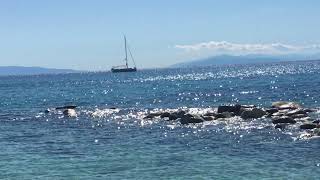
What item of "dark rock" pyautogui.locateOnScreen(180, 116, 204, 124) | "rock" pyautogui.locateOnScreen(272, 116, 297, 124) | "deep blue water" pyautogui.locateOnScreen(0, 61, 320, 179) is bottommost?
"deep blue water" pyautogui.locateOnScreen(0, 61, 320, 179)

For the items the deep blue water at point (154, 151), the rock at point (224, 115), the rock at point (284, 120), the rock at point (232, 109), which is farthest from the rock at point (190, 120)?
the rock at point (284, 120)

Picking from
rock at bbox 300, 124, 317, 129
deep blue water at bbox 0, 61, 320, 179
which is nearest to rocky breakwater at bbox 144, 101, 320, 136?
rock at bbox 300, 124, 317, 129

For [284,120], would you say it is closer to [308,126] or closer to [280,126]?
[280,126]

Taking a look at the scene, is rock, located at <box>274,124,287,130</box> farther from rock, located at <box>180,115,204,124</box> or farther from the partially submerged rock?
rock, located at <box>180,115,204,124</box>

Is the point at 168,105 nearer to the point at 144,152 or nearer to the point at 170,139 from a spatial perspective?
the point at 170,139

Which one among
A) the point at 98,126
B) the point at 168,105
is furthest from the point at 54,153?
the point at 168,105

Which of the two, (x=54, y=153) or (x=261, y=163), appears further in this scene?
(x=54, y=153)

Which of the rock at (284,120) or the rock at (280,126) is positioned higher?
the rock at (284,120)

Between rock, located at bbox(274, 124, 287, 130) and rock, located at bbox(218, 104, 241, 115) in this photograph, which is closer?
rock, located at bbox(274, 124, 287, 130)

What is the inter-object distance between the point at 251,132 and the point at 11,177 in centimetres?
2163

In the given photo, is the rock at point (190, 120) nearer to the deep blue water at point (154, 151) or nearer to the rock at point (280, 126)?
the deep blue water at point (154, 151)

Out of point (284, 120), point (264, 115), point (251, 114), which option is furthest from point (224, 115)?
point (284, 120)

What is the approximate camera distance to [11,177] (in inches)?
1224

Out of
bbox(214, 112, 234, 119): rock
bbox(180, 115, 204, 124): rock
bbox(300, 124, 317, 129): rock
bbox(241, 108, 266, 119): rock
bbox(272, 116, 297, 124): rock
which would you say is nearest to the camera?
bbox(300, 124, 317, 129): rock
